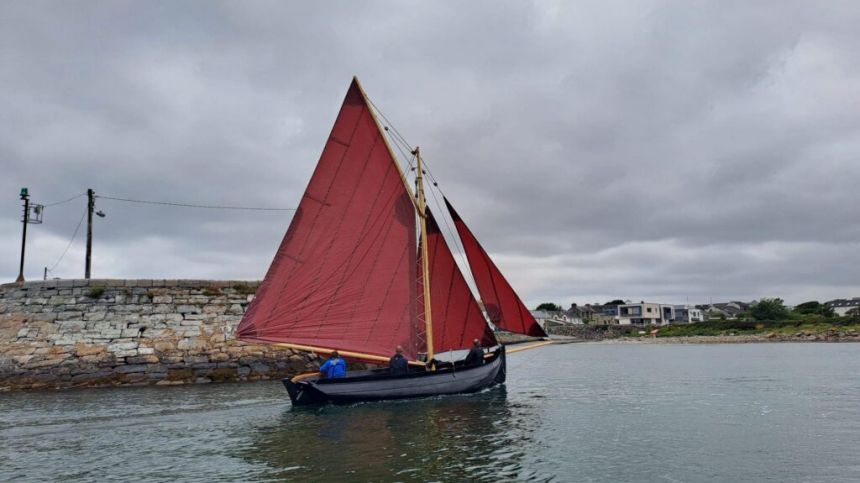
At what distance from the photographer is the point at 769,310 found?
125 metres

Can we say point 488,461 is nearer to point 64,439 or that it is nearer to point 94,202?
point 64,439

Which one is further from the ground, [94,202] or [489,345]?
[94,202]

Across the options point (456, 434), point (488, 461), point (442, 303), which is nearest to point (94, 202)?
point (442, 303)

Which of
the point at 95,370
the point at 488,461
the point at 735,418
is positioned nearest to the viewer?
the point at 488,461

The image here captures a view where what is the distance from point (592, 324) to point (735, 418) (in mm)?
140549

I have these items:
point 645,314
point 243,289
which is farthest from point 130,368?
point 645,314

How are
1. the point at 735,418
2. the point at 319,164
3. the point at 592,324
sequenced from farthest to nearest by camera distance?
the point at 592,324, the point at 319,164, the point at 735,418

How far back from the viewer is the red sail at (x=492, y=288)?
1101 inches

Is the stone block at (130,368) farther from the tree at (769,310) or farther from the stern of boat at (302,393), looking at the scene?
the tree at (769,310)

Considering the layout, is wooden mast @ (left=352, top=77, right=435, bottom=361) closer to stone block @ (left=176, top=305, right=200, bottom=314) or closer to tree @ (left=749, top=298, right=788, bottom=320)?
stone block @ (left=176, top=305, right=200, bottom=314)

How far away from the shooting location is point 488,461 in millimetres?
15039

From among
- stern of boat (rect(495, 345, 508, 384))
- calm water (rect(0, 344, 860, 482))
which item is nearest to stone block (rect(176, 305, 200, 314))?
calm water (rect(0, 344, 860, 482))

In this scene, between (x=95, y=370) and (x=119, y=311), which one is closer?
(x=95, y=370)

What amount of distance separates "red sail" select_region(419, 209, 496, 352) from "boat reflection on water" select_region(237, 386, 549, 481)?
318cm
